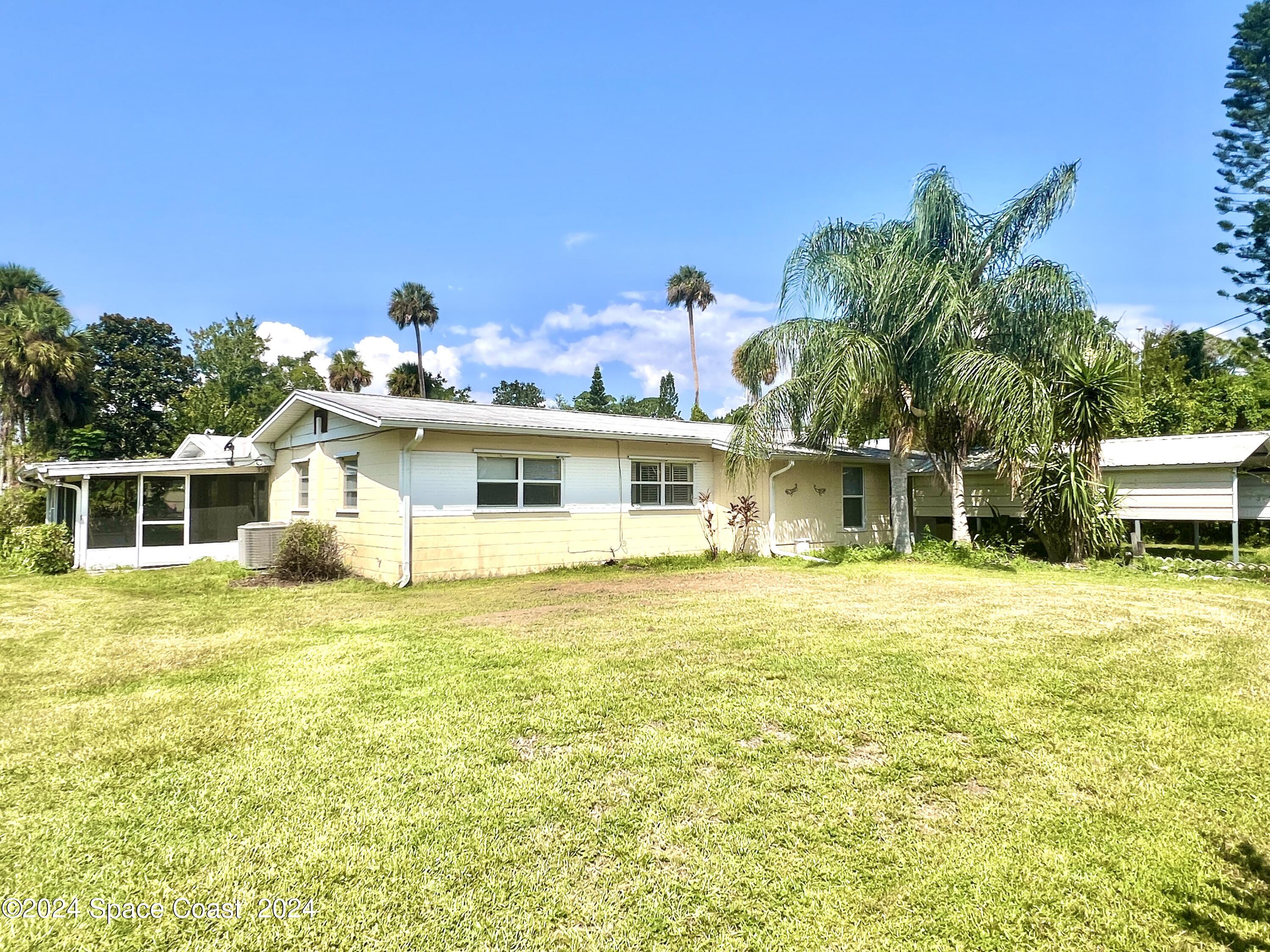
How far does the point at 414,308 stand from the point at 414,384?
16.2 feet

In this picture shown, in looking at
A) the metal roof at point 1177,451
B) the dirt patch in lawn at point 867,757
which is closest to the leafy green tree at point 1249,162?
the metal roof at point 1177,451

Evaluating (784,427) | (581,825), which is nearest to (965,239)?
(784,427)

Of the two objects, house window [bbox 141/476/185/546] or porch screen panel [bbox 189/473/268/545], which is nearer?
house window [bbox 141/476/185/546]

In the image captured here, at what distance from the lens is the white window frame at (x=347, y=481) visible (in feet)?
37.9

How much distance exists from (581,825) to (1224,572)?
13.3 meters

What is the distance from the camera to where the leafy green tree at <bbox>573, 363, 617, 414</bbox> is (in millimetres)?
57312

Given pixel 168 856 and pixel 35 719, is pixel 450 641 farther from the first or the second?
pixel 168 856

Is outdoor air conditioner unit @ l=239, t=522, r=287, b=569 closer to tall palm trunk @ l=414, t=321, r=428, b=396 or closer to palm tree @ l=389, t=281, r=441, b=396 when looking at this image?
tall palm trunk @ l=414, t=321, r=428, b=396

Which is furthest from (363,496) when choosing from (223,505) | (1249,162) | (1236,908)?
(1249,162)

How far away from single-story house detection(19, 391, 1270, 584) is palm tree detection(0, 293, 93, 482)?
416 inches

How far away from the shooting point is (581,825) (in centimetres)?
263

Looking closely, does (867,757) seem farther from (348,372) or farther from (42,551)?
(348,372)

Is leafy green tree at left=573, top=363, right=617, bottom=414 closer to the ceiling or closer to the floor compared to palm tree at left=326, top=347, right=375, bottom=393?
closer to the ceiling

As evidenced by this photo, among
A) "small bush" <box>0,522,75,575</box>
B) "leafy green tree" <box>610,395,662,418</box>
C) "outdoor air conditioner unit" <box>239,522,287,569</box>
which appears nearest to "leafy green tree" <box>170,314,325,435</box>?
"small bush" <box>0,522,75,575</box>
